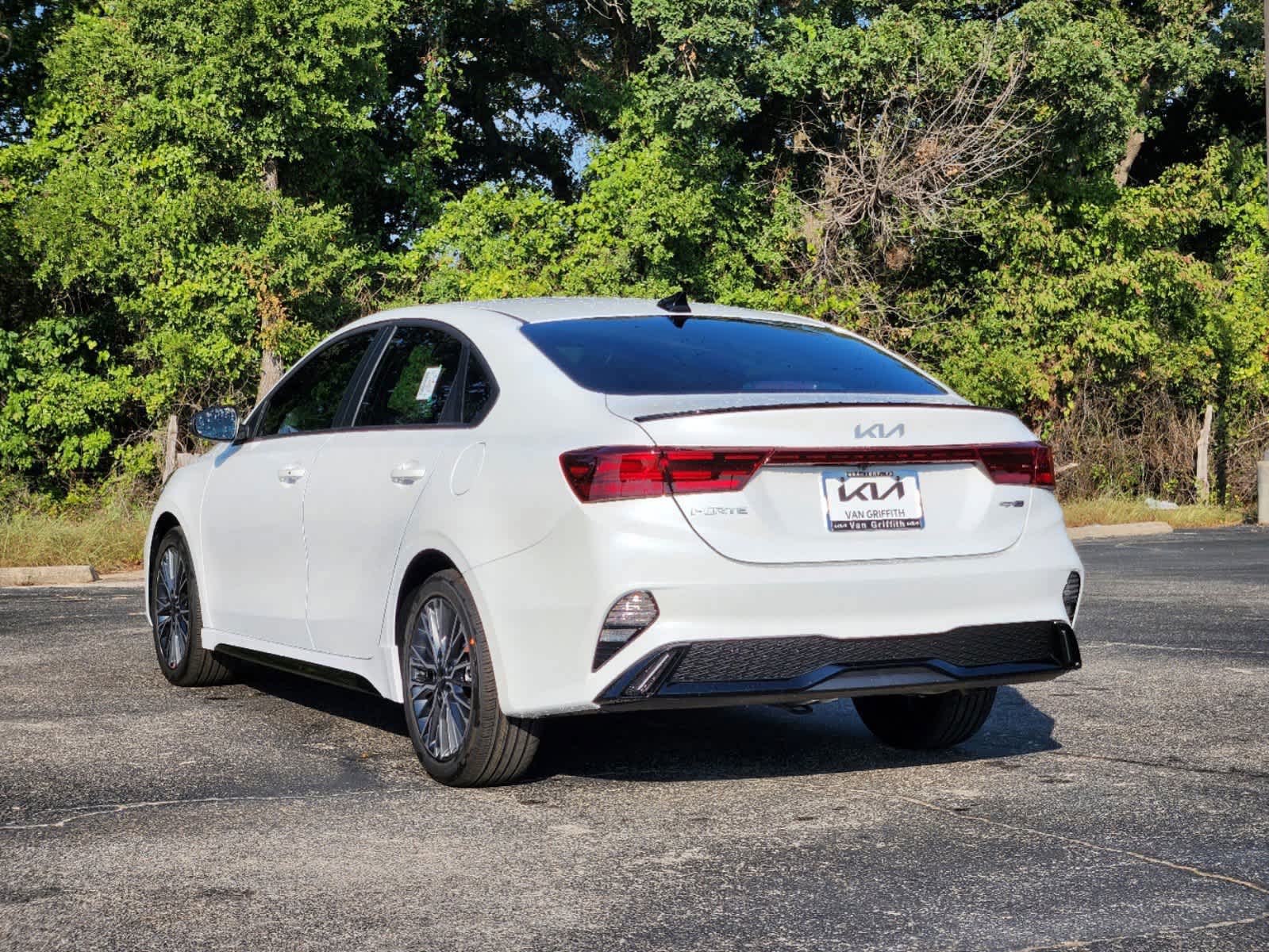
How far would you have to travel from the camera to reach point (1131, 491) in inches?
1136

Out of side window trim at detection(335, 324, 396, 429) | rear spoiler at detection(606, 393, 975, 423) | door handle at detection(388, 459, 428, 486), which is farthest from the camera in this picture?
side window trim at detection(335, 324, 396, 429)

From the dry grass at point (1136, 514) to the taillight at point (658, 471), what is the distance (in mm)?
18666

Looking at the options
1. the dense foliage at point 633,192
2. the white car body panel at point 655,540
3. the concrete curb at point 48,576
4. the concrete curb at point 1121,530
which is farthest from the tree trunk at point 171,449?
→ the white car body panel at point 655,540

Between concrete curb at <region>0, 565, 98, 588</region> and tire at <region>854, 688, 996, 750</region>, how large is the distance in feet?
34.8

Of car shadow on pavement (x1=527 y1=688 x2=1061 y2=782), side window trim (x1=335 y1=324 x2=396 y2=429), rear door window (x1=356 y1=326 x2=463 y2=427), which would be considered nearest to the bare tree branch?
car shadow on pavement (x1=527 y1=688 x2=1061 y2=782)

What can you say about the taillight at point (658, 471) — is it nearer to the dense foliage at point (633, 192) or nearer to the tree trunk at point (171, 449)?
the tree trunk at point (171, 449)

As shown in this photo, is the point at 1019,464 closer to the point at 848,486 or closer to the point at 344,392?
the point at 848,486

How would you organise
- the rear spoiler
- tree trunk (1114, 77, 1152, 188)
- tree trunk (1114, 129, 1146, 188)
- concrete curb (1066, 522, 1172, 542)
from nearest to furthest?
the rear spoiler < concrete curb (1066, 522, 1172, 542) < tree trunk (1114, 77, 1152, 188) < tree trunk (1114, 129, 1146, 188)

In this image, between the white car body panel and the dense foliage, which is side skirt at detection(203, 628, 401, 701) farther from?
the dense foliage

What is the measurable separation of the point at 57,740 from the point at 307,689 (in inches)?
64.8

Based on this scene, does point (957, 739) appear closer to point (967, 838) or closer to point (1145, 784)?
point (1145, 784)

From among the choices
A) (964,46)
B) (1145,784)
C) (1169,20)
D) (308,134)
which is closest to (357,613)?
(1145,784)

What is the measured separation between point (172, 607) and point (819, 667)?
415 centimetres

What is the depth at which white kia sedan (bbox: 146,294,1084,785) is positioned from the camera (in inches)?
201
